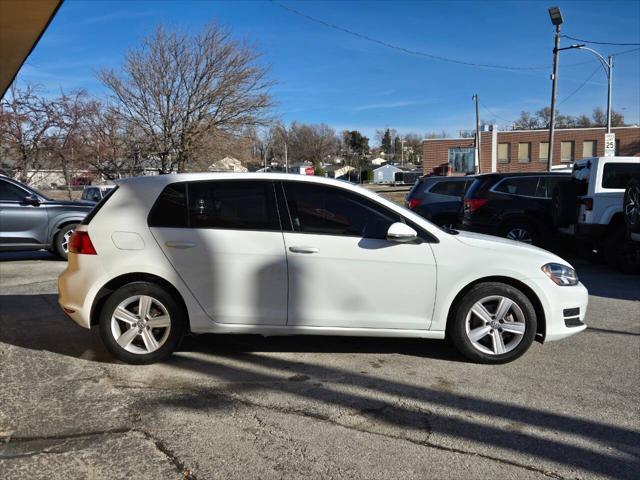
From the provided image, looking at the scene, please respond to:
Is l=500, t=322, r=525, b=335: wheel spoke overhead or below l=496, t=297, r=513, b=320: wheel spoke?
below

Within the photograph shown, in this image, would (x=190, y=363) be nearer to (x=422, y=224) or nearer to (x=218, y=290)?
(x=218, y=290)

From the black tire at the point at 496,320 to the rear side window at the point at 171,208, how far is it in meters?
2.46

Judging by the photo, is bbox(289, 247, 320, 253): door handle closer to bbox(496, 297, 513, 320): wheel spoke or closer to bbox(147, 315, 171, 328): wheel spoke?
bbox(147, 315, 171, 328): wheel spoke

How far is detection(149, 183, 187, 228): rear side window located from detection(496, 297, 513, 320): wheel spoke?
2.76m

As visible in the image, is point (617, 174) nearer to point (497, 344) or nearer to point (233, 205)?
point (497, 344)

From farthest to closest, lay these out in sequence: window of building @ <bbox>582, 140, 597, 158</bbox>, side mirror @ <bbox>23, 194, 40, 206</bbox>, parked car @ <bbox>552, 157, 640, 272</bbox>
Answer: window of building @ <bbox>582, 140, 597, 158</bbox>, side mirror @ <bbox>23, 194, 40, 206</bbox>, parked car @ <bbox>552, 157, 640, 272</bbox>

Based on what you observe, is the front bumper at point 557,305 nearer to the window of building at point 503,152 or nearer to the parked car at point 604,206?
the parked car at point 604,206

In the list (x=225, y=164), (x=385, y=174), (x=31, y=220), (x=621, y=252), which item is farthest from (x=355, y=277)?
(x=385, y=174)

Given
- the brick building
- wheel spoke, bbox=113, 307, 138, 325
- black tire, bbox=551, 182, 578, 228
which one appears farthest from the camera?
the brick building

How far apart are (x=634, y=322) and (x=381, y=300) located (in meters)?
3.45

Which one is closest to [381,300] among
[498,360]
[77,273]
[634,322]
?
[498,360]

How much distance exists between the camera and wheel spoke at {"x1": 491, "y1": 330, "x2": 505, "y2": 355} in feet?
15.4

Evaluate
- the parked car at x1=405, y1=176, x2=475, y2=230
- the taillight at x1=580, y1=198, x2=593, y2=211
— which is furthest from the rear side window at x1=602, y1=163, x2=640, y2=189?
the parked car at x1=405, y1=176, x2=475, y2=230

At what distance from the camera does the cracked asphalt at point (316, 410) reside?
10.3 ft
